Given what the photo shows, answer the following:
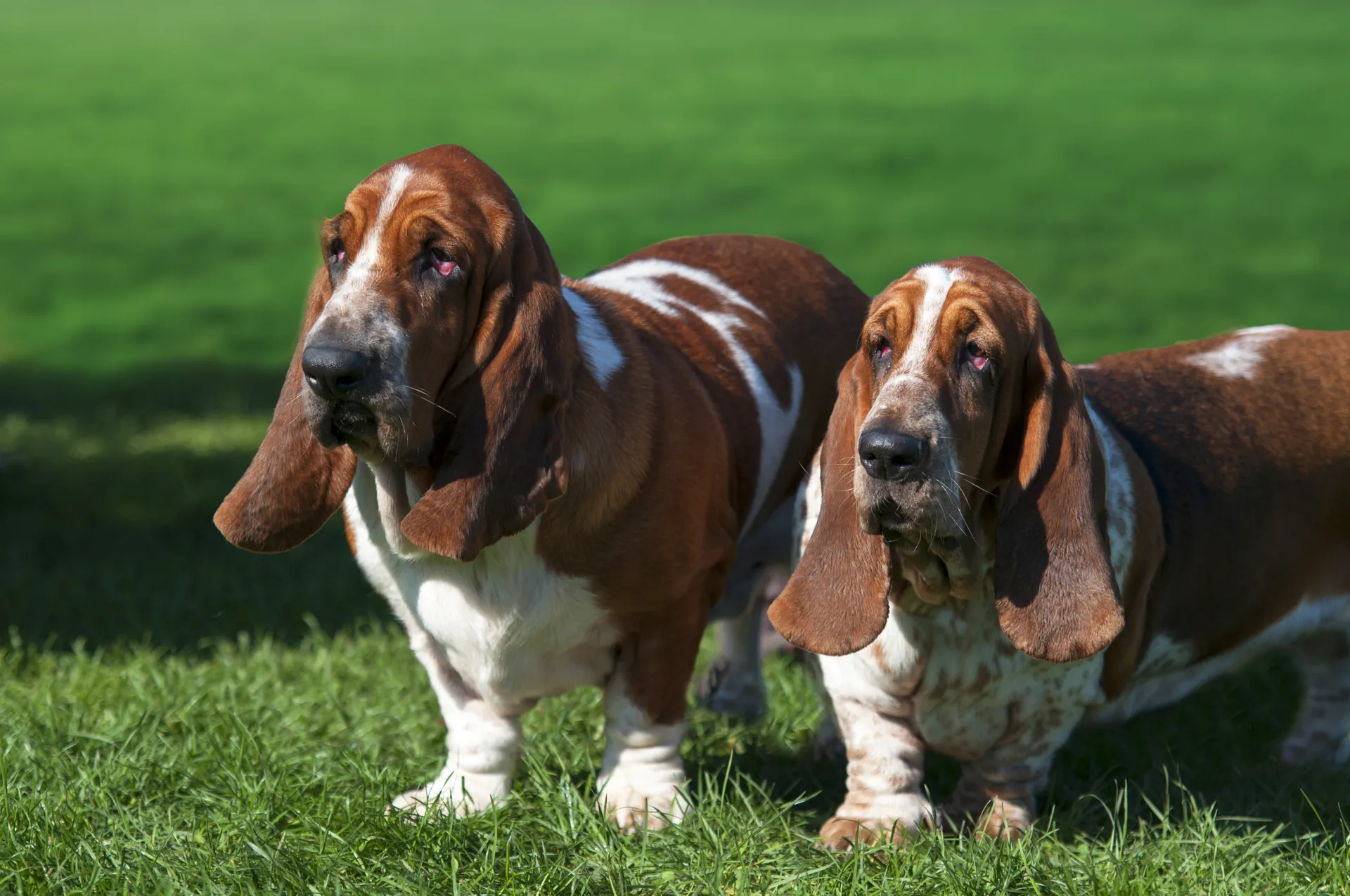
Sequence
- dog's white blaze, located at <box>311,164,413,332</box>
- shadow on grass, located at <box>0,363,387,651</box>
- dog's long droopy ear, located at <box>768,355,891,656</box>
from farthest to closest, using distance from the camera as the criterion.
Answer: shadow on grass, located at <box>0,363,387,651</box> < dog's long droopy ear, located at <box>768,355,891,656</box> < dog's white blaze, located at <box>311,164,413,332</box>

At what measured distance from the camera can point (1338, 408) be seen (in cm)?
448

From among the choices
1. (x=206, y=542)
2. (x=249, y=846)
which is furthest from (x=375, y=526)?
(x=206, y=542)

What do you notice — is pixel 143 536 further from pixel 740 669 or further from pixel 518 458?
pixel 518 458

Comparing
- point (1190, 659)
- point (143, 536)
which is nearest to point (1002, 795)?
point (1190, 659)

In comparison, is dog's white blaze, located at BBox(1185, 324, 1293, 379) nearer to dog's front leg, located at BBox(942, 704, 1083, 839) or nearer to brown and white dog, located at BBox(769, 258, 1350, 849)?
brown and white dog, located at BBox(769, 258, 1350, 849)

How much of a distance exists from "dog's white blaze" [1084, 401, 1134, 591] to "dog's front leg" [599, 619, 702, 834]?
42.8 inches

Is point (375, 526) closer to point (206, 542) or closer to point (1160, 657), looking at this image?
point (1160, 657)

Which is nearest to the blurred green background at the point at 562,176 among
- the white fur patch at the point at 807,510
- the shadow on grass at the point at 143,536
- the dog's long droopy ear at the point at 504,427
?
the shadow on grass at the point at 143,536

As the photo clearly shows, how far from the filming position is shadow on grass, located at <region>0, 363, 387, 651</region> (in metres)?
5.94

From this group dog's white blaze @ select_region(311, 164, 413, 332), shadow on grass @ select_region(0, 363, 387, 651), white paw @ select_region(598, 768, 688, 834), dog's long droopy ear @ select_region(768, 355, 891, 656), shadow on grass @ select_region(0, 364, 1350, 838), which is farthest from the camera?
shadow on grass @ select_region(0, 363, 387, 651)

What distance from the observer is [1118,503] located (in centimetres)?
392

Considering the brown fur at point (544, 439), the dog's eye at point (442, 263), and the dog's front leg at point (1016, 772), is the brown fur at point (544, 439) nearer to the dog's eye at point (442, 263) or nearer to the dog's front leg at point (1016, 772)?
the dog's eye at point (442, 263)

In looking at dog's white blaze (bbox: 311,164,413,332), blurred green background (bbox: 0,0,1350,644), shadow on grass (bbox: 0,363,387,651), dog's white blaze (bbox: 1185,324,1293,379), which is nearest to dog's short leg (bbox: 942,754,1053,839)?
dog's white blaze (bbox: 1185,324,1293,379)

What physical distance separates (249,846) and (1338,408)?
3.16m
